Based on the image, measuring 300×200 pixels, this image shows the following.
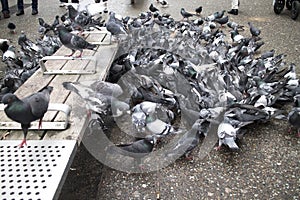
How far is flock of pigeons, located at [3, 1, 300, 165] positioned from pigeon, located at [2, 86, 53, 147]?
64cm

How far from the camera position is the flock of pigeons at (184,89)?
2.89 m

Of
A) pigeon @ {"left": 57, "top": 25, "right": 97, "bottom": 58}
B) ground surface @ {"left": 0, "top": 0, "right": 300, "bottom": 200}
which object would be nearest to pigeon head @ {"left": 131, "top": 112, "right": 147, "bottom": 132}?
ground surface @ {"left": 0, "top": 0, "right": 300, "bottom": 200}

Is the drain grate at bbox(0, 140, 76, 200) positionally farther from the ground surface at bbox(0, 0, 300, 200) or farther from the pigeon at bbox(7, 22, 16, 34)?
the pigeon at bbox(7, 22, 16, 34)

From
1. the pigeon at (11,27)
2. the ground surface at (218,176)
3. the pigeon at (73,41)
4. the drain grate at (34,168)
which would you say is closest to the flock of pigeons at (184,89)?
the pigeon at (73,41)

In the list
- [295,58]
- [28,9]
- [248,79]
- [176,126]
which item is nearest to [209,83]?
[248,79]

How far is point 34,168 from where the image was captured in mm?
1773

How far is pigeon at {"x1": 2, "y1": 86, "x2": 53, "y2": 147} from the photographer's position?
6.48ft

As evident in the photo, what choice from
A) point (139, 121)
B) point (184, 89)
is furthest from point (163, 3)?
point (139, 121)

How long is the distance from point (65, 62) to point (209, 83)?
1.57 metres

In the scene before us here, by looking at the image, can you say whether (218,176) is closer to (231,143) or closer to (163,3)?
(231,143)

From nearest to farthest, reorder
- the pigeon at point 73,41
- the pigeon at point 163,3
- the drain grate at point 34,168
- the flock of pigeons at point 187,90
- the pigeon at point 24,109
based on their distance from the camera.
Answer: the drain grate at point 34,168 → the pigeon at point 24,109 → the flock of pigeons at point 187,90 → the pigeon at point 73,41 → the pigeon at point 163,3

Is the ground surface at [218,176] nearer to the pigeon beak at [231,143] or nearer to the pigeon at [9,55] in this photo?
the pigeon beak at [231,143]

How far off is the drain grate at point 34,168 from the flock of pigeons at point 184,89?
77 centimetres

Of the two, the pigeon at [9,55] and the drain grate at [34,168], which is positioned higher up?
the drain grate at [34,168]
